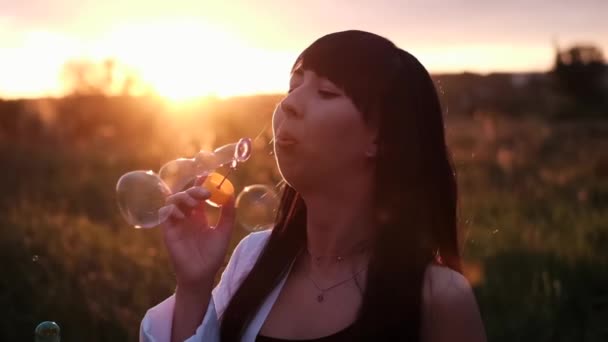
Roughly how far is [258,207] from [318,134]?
1.04m

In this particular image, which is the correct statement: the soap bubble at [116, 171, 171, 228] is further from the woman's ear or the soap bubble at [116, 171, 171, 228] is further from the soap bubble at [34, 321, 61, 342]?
the woman's ear

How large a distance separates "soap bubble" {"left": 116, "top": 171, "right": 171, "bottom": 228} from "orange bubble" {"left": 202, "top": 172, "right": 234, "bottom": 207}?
0.27 meters

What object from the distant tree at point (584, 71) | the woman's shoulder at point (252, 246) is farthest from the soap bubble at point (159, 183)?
the distant tree at point (584, 71)

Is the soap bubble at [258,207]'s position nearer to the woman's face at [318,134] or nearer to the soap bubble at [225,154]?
the soap bubble at [225,154]

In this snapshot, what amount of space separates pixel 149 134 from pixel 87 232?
69.9ft

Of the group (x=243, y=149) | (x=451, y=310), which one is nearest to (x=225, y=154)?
(x=243, y=149)

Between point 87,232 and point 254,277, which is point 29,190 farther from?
point 254,277

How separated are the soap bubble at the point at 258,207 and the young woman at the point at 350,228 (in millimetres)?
644

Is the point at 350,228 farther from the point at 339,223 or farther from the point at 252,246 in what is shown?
the point at 252,246

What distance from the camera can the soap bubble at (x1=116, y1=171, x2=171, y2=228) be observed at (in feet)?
8.01

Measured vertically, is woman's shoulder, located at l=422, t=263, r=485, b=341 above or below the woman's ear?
below

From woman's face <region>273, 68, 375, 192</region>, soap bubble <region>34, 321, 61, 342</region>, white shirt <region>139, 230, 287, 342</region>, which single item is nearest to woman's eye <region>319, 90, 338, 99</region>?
woman's face <region>273, 68, 375, 192</region>

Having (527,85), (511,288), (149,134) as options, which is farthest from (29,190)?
(527,85)

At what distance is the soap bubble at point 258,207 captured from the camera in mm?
2908
